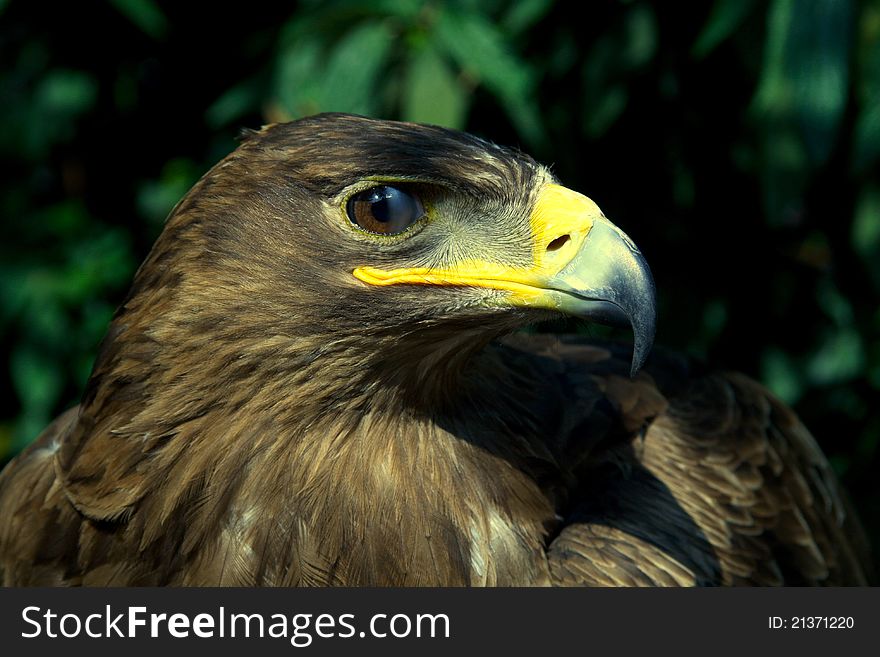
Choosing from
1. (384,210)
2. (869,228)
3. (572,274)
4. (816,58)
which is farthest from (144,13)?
(869,228)

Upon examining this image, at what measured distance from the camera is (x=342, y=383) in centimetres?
229

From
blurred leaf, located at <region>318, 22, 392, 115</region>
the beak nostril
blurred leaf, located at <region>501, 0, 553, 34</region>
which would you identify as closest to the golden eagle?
the beak nostril

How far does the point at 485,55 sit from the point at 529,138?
0.46 meters

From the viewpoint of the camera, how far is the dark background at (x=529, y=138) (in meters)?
3.72

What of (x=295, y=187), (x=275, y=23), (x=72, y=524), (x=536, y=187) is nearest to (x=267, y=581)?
(x=72, y=524)

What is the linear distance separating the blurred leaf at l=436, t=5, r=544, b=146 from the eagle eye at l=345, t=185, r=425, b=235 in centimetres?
152

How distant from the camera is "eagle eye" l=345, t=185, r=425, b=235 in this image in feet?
7.18

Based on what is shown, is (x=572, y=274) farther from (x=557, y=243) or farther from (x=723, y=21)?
(x=723, y=21)

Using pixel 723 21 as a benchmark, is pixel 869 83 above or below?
below

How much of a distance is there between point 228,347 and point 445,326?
0.45m

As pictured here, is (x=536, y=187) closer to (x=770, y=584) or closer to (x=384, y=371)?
(x=384, y=371)

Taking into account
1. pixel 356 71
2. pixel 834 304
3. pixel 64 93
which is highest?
pixel 356 71

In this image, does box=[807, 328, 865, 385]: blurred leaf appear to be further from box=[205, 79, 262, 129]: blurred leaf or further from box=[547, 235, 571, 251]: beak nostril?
box=[547, 235, 571, 251]: beak nostril

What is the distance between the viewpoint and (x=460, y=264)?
7.19ft
